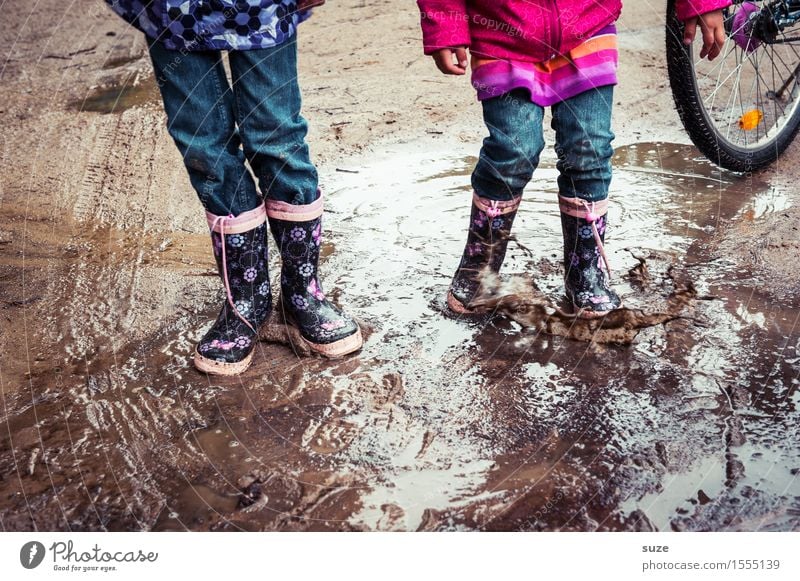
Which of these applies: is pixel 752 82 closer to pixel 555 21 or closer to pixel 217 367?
pixel 555 21

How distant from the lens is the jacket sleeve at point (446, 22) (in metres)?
1.87

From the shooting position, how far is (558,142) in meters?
2.05

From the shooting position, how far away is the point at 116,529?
58.9 inches

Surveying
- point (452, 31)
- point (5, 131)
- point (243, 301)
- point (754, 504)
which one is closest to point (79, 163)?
point (5, 131)

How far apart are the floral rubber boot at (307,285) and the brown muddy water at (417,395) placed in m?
0.06

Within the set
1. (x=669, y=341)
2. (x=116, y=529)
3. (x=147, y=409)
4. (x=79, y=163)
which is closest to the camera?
(x=116, y=529)

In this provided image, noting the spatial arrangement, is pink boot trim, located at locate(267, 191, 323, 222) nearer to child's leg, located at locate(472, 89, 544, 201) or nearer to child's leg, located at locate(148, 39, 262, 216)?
child's leg, located at locate(148, 39, 262, 216)

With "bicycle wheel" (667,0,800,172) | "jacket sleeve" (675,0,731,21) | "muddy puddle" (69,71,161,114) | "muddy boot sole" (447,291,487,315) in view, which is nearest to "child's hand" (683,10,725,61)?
"jacket sleeve" (675,0,731,21)

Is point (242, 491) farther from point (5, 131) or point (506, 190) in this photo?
point (5, 131)

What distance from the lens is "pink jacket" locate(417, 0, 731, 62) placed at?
1.85m

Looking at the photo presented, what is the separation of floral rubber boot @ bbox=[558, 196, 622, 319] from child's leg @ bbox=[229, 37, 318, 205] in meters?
0.67

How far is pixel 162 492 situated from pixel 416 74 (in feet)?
8.34

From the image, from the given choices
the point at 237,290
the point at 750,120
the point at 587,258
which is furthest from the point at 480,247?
the point at 750,120

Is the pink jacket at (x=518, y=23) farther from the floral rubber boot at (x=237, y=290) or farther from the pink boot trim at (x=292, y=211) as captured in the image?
the floral rubber boot at (x=237, y=290)
